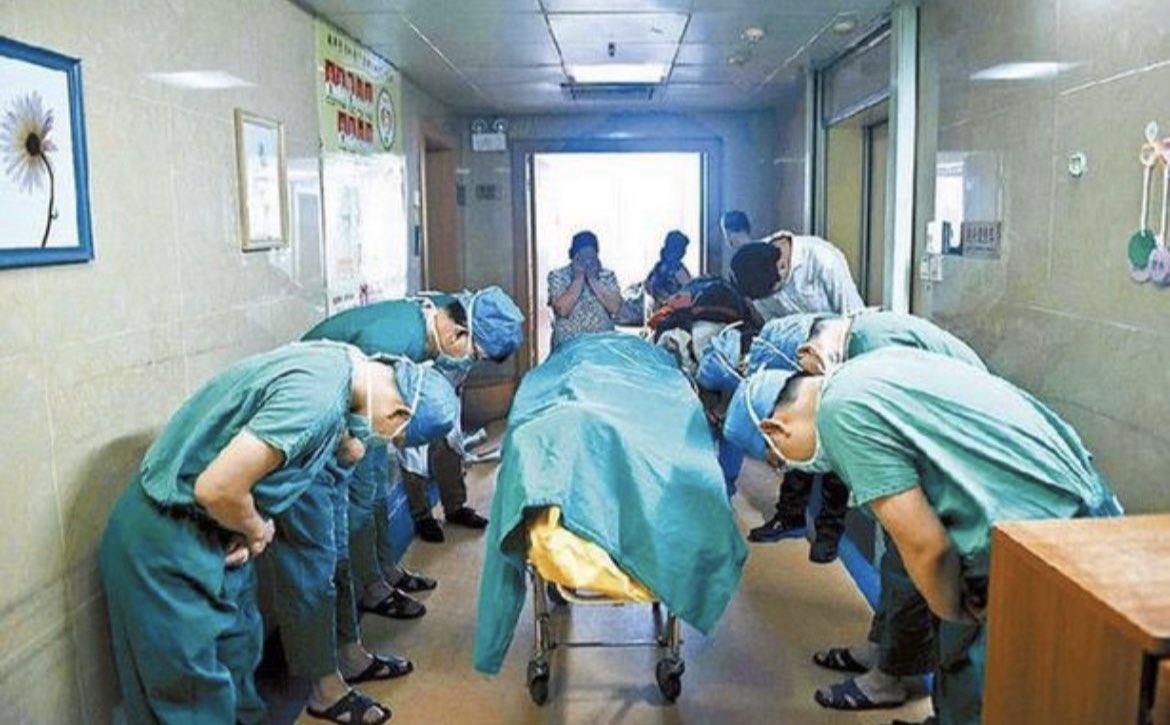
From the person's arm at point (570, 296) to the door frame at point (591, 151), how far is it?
163cm

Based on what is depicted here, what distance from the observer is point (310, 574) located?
8.30ft

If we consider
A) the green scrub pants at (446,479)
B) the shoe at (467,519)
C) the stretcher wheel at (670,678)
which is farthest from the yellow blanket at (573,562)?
the shoe at (467,519)

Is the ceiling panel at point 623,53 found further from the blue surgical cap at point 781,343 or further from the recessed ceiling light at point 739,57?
the blue surgical cap at point 781,343

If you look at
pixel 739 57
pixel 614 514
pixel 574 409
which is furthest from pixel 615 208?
pixel 614 514

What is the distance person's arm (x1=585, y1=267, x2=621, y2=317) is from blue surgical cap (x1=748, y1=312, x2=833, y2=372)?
181 cm

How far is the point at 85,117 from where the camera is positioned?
6.52ft

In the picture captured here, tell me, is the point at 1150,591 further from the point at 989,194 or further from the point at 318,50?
the point at 318,50

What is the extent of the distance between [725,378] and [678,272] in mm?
1843

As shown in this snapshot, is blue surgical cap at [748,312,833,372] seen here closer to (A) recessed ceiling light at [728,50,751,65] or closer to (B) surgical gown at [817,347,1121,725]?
(B) surgical gown at [817,347,1121,725]

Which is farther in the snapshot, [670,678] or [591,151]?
[591,151]

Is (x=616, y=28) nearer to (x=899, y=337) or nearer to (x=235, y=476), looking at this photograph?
(x=899, y=337)

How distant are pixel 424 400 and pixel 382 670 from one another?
103 centimetres

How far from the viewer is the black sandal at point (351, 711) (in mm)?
2660

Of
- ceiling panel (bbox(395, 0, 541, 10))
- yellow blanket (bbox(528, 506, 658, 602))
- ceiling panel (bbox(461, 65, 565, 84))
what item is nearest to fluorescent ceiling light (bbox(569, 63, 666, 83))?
ceiling panel (bbox(461, 65, 565, 84))
